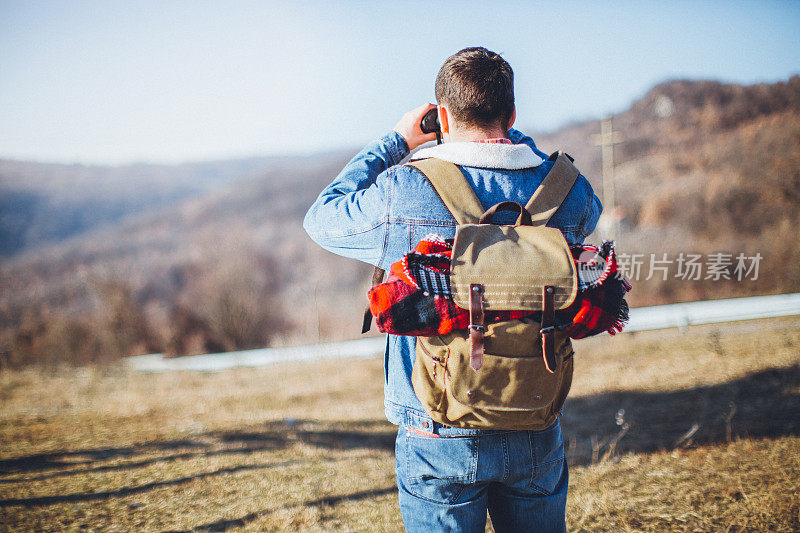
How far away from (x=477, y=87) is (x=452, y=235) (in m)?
0.41

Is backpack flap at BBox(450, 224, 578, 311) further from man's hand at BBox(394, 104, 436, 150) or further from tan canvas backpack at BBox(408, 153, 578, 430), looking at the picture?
man's hand at BBox(394, 104, 436, 150)

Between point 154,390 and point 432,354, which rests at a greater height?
point 432,354

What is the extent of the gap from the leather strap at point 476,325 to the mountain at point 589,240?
14.7 meters

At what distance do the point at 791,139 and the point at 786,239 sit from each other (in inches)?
190

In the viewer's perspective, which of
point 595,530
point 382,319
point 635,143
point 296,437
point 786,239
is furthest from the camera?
point 635,143

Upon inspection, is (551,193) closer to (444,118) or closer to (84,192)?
(444,118)

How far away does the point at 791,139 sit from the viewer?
1888 cm

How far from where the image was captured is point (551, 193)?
56.4 inches

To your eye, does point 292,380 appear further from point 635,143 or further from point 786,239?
point 635,143

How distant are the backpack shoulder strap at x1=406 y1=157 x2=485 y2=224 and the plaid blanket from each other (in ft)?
0.31

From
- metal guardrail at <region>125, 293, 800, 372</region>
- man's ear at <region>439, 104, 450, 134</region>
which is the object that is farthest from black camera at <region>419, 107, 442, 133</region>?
metal guardrail at <region>125, 293, 800, 372</region>

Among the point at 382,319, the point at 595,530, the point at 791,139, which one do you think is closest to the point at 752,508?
the point at 595,530

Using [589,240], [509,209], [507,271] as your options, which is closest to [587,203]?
[509,209]

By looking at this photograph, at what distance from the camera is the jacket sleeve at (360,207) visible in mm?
1389
